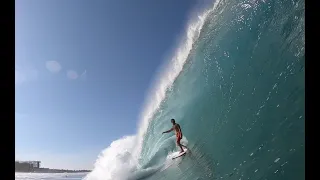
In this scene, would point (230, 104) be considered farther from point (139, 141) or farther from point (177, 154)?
point (139, 141)

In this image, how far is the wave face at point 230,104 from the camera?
4523 mm

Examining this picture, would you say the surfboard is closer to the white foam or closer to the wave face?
the wave face

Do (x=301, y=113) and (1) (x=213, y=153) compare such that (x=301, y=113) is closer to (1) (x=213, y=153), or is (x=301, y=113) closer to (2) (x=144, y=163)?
(1) (x=213, y=153)

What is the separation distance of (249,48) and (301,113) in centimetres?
136

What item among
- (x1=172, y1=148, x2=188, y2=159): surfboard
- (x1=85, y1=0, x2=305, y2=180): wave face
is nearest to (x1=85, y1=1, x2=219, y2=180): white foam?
(x1=85, y1=0, x2=305, y2=180): wave face

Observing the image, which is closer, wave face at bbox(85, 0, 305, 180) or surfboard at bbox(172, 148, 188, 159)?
wave face at bbox(85, 0, 305, 180)

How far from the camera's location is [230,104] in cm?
524

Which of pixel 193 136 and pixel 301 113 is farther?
pixel 193 136

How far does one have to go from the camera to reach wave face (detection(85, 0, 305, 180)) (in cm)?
452

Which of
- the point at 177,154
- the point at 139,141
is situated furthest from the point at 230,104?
the point at 139,141

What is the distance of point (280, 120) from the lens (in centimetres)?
452

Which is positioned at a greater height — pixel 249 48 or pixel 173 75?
pixel 173 75
